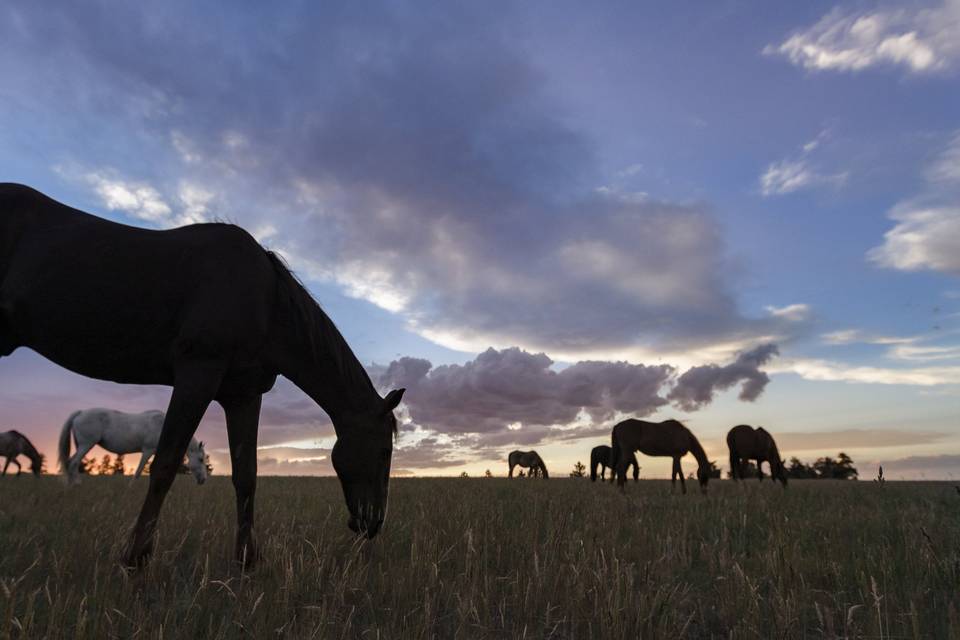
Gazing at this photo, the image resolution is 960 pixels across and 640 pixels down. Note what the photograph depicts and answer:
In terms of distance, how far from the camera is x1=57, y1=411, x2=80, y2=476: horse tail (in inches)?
631

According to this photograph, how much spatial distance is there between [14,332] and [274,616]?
380cm

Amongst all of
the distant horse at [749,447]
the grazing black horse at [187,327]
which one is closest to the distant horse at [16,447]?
the grazing black horse at [187,327]

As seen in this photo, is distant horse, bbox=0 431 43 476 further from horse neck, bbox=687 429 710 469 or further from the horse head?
horse neck, bbox=687 429 710 469

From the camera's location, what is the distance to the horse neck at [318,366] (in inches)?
196

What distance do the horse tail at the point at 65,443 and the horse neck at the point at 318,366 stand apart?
49.2 feet

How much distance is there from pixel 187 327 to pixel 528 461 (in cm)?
4242

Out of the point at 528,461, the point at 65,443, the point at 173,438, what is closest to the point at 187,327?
the point at 173,438

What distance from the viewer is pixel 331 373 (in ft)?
16.7

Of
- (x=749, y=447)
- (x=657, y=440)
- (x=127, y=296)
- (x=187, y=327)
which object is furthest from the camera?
(x=749, y=447)

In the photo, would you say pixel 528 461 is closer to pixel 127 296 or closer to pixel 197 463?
pixel 197 463

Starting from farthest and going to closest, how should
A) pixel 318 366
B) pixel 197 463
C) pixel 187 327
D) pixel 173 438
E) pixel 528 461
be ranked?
1. pixel 528 461
2. pixel 197 463
3. pixel 318 366
4. pixel 187 327
5. pixel 173 438

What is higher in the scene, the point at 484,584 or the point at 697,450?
the point at 697,450

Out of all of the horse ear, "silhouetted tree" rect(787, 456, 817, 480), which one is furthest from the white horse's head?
"silhouetted tree" rect(787, 456, 817, 480)

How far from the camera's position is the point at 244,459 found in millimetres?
4699
